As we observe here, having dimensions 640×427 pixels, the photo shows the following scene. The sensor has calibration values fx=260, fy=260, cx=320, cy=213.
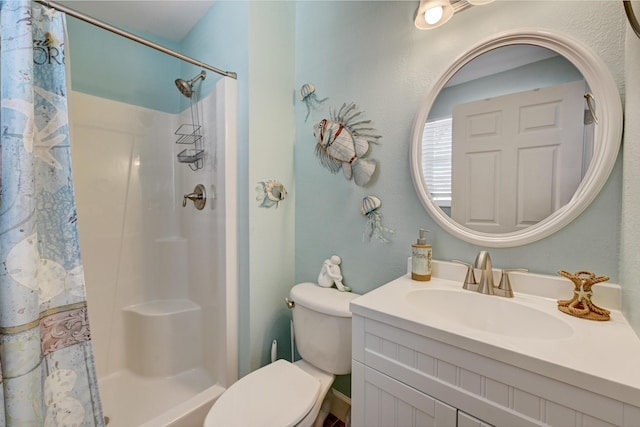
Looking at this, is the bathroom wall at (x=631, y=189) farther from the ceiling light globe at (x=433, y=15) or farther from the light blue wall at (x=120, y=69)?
the light blue wall at (x=120, y=69)

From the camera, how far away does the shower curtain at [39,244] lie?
70cm

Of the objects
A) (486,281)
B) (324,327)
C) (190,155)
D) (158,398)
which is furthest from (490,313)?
(190,155)

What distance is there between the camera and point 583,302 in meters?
0.76

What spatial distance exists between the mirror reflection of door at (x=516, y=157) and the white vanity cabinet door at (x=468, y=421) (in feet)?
2.02

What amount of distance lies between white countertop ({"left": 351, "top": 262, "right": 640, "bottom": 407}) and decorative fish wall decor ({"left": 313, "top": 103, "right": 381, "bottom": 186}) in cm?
63

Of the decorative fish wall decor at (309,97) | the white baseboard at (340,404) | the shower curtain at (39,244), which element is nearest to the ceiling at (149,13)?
the decorative fish wall decor at (309,97)

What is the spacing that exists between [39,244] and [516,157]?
162 cm

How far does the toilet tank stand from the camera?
45.2 inches

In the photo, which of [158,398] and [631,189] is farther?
[158,398]

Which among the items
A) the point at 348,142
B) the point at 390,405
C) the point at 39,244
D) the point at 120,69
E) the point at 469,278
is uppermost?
the point at 120,69

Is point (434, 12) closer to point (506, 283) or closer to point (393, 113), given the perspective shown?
point (393, 113)

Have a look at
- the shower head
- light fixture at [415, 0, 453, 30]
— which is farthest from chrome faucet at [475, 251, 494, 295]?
the shower head

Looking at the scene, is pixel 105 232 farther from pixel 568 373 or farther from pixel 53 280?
pixel 568 373

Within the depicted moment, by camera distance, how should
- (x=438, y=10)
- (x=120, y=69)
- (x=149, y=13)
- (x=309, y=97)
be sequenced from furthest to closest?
(x=120, y=69), (x=149, y=13), (x=309, y=97), (x=438, y=10)
